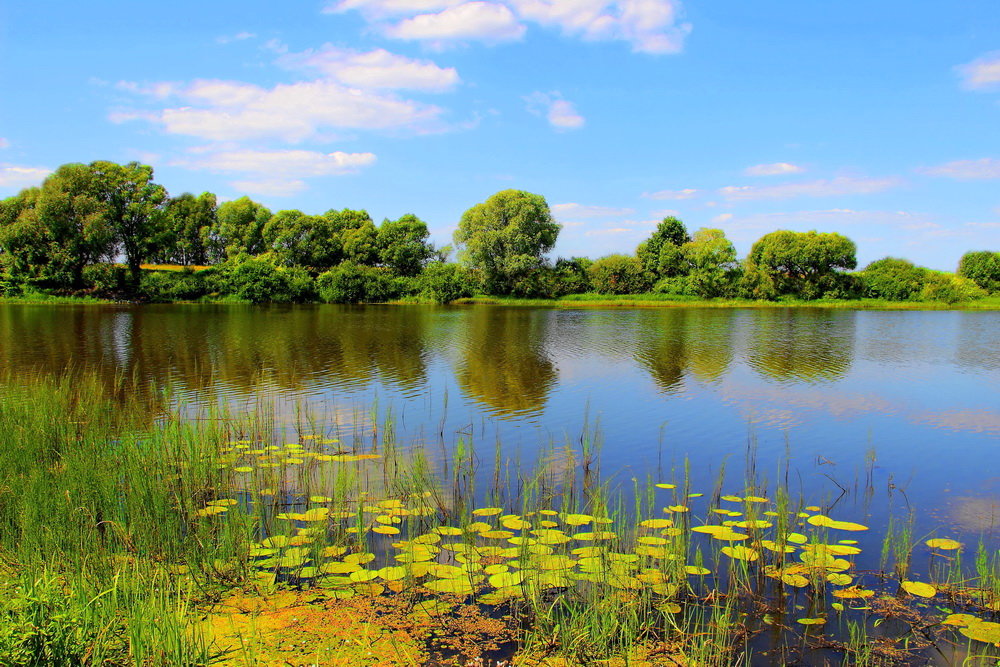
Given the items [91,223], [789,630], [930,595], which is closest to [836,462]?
[930,595]

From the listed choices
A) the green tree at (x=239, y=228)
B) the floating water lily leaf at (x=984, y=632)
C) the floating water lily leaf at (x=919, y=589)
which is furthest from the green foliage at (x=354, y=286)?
the floating water lily leaf at (x=984, y=632)

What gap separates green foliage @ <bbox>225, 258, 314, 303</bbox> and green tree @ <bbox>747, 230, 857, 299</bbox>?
4680 cm

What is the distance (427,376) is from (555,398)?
14.9ft

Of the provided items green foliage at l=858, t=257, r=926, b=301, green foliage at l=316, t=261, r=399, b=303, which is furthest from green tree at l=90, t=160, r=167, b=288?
green foliage at l=858, t=257, r=926, b=301

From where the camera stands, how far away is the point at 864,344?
1101 inches

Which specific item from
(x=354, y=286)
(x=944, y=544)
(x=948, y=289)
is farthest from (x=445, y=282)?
(x=944, y=544)

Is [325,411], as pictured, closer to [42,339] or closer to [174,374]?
[174,374]

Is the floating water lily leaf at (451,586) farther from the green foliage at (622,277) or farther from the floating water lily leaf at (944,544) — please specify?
the green foliage at (622,277)

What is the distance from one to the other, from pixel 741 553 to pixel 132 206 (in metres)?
69.2

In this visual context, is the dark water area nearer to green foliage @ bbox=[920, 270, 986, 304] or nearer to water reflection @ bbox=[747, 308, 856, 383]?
water reflection @ bbox=[747, 308, 856, 383]

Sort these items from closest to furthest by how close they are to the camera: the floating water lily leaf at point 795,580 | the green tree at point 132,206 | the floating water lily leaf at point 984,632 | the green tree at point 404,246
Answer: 1. the floating water lily leaf at point 984,632
2. the floating water lily leaf at point 795,580
3. the green tree at point 132,206
4. the green tree at point 404,246

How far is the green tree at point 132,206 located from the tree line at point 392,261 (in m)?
0.11

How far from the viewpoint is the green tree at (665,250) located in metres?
67.6

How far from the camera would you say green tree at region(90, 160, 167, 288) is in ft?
202
